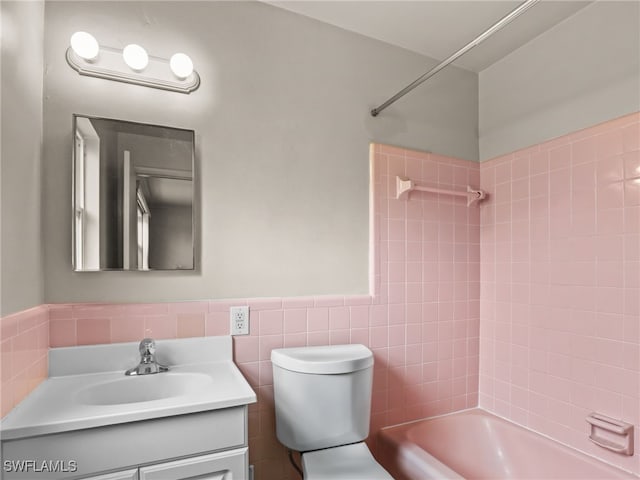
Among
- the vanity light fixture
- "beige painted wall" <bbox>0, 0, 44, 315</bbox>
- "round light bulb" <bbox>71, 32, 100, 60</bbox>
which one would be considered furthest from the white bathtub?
"round light bulb" <bbox>71, 32, 100, 60</bbox>

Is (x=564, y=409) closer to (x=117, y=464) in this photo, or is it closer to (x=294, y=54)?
(x=117, y=464)

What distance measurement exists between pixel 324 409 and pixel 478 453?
1063 mm

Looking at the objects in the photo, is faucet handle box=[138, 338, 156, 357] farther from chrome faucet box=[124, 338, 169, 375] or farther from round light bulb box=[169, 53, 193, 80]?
round light bulb box=[169, 53, 193, 80]

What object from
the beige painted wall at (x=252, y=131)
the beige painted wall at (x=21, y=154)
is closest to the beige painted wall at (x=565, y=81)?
the beige painted wall at (x=252, y=131)

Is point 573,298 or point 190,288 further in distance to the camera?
point 573,298

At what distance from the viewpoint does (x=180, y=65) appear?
4.96ft

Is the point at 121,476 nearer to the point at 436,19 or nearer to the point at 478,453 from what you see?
the point at 478,453

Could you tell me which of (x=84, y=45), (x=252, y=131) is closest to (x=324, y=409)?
(x=252, y=131)

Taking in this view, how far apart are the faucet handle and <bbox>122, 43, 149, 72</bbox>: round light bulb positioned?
1064 mm

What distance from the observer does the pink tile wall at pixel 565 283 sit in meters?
1.58

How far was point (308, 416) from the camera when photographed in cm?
150

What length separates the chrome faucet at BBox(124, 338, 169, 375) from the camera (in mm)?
1399

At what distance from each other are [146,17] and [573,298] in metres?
2.27

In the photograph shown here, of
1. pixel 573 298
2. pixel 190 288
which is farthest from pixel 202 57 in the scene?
pixel 573 298
